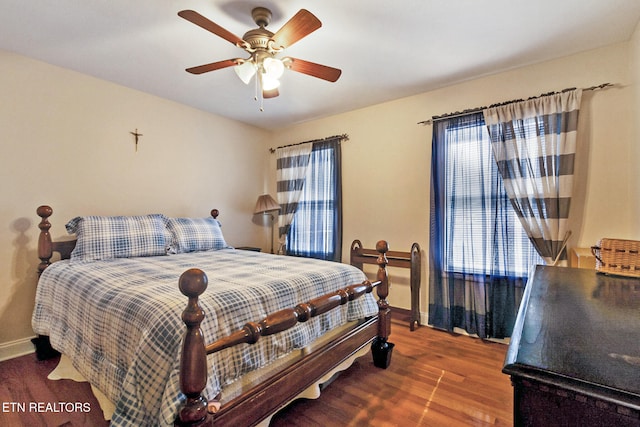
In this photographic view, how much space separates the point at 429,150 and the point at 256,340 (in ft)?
8.36

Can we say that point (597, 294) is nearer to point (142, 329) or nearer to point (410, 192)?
point (142, 329)

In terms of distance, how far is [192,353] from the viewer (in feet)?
3.31

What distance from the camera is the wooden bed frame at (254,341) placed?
3.33 feet

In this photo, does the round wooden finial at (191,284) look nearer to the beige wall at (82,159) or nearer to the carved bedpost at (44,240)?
the carved bedpost at (44,240)

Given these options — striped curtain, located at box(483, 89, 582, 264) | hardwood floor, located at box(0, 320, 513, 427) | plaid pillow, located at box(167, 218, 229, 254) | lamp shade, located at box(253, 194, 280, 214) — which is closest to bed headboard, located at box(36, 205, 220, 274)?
hardwood floor, located at box(0, 320, 513, 427)

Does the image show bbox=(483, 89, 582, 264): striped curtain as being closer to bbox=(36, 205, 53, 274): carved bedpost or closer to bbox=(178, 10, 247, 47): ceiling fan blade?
bbox=(178, 10, 247, 47): ceiling fan blade

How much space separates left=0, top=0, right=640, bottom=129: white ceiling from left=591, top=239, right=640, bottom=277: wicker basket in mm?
1467

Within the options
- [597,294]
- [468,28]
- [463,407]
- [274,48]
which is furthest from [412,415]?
[468,28]

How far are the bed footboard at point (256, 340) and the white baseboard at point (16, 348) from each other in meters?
2.38

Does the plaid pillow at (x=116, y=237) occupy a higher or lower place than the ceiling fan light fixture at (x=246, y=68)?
lower

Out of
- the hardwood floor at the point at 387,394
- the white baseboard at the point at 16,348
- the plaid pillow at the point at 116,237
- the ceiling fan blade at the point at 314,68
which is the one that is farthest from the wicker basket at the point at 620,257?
the white baseboard at the point at 16,348

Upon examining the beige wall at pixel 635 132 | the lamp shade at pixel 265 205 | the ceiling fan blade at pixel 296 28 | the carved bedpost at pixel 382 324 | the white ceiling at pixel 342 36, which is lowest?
the carved bedpost at pixel 382 324

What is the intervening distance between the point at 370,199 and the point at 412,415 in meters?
2.22

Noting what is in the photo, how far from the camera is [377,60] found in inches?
97.4
